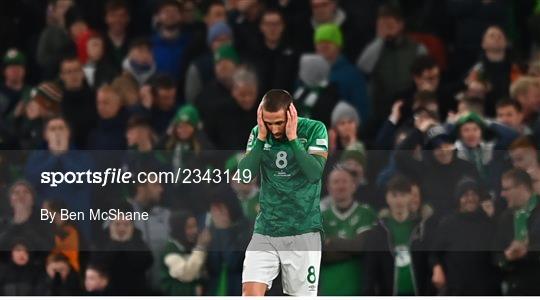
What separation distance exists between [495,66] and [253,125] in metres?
1.90

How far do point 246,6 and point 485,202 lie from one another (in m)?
3.08

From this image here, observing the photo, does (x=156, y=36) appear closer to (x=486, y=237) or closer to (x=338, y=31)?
(x=338, y=31)

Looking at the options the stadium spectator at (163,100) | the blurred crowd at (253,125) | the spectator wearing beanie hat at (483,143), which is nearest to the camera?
the blurred crowd at (253,125)

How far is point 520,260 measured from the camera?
1189 cm

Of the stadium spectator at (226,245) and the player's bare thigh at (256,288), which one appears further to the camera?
the stadium spectator at (226,245)

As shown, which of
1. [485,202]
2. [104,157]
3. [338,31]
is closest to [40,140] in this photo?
[104,157]

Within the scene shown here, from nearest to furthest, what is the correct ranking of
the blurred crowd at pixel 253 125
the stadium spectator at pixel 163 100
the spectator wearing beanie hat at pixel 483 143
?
the blurred crowd at pixel 253 125 → the spectator wearing beanie hat at pixel 483 143 → the stadium spectator at pixel 163 100

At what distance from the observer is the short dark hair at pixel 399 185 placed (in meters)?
12.3

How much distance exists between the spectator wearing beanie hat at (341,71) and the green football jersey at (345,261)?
4.36 ft

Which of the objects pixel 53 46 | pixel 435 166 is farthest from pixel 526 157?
pixel 53 46

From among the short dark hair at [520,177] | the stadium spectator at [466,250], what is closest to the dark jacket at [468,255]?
the stadium spectator at [466,250]

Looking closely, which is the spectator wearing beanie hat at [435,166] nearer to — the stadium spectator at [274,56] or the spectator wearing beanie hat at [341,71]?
the spectator wearing beanie hat at [341,71]

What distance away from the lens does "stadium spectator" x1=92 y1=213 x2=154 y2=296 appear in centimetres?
1226

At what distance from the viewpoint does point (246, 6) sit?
14250 millimetres
